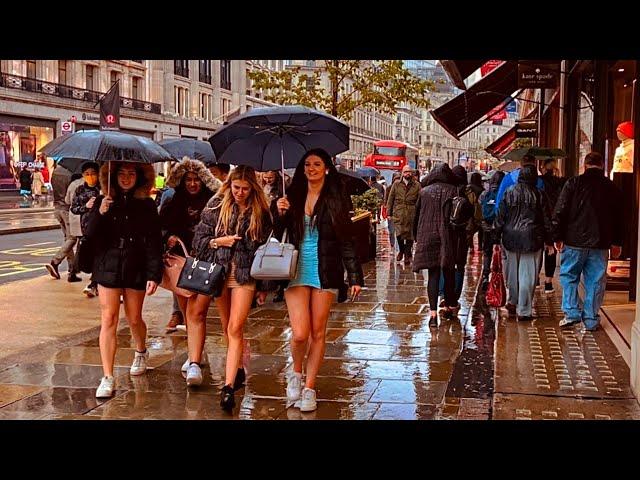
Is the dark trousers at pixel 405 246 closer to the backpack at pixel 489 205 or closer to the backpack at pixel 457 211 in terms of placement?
the backpack at pixel 489 205

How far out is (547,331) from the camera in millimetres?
8688

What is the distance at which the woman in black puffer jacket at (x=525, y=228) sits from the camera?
9133mm

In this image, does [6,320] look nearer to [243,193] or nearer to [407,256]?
[243,193]

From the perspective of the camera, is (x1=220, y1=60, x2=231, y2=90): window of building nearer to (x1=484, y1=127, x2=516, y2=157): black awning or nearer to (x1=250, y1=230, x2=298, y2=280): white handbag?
(x1=484, y1=127, x2=516, y2=157): black awning

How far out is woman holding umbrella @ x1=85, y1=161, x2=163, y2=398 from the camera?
6.25 metres

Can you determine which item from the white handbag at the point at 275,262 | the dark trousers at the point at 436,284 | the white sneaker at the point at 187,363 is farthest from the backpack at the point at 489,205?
the white handbag at the point at 275,262

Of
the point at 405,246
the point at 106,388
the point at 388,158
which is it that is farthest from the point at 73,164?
the point at 388,158

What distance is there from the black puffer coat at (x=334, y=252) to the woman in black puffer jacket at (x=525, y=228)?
383 centimetres

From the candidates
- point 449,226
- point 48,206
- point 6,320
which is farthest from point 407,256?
point 48,206

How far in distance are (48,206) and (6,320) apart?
27.8 m

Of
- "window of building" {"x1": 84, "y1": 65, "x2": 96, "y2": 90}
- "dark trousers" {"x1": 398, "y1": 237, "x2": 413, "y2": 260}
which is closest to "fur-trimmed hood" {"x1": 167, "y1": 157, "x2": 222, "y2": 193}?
"dark trousers" {"x1": 398, "y1": 237, "x2": 413, "y2": 260}

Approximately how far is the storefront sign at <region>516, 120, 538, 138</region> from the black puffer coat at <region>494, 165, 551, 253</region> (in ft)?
53.1

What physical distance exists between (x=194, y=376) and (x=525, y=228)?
14.5ft

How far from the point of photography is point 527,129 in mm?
28078
